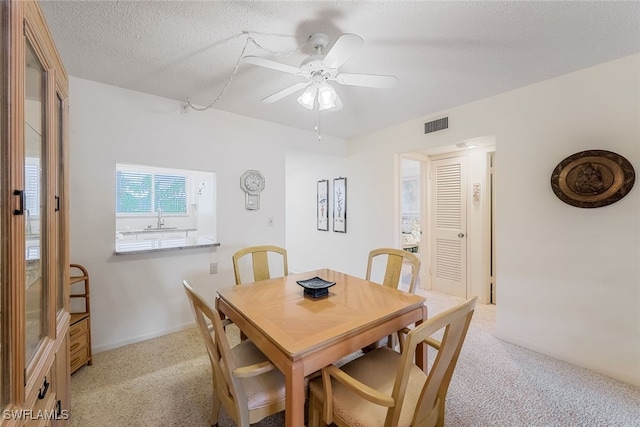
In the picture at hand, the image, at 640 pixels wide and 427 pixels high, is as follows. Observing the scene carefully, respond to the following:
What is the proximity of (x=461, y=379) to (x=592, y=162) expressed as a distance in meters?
1.97

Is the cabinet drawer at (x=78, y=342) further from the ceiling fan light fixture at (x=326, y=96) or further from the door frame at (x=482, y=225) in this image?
the door frame at (x=482, y=225)

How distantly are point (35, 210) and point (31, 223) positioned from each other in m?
0.08

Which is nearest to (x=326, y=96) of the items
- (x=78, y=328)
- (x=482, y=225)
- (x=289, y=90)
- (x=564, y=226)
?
(x=289, y=90)

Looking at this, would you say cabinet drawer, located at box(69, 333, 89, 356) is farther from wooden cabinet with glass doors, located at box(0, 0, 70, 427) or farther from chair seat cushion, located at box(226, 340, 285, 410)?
chair seat cushion, located at box(226, 340, 285, 410)

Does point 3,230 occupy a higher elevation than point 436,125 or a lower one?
lower

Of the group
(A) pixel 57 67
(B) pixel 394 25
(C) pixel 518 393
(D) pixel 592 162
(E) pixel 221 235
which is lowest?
(C) pixel 518 393

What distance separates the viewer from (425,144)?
130 inches

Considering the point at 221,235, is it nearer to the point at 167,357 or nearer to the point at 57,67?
the point at 167,357

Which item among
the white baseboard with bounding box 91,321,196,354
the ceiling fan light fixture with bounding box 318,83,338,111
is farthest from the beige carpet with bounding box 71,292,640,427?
the ceiling fan light fixture with bounding box 318,83,338,111

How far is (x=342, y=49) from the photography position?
141 cm

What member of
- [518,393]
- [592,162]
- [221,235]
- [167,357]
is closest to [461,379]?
[518,393]

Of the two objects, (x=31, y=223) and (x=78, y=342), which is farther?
(x=78, y=342)

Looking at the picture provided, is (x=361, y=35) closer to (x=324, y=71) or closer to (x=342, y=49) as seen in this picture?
(x=324, y=71)

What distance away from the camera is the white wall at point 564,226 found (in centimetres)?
201
